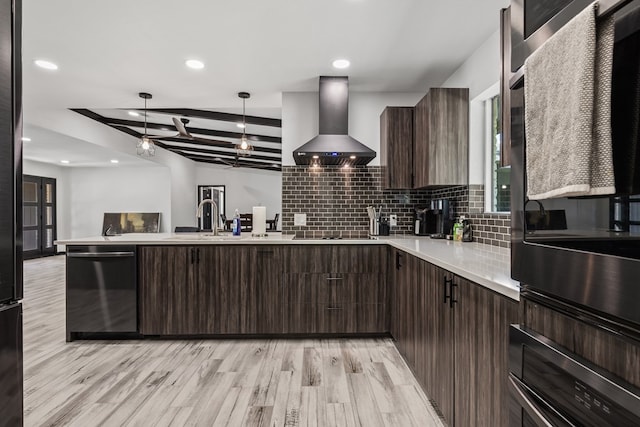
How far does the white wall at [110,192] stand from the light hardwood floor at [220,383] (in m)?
6.38

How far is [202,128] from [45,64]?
373cm

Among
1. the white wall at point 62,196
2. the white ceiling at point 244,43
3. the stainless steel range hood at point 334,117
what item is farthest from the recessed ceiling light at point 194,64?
the white wall at point 62,196

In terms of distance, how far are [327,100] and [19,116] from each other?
9.06 feet

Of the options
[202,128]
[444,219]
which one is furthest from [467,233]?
[202,128]

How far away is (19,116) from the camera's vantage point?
0.84 metres

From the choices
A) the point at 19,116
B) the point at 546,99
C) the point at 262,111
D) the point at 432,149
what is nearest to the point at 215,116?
the point at 262,111

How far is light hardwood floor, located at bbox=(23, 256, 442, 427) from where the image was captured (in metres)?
1.87

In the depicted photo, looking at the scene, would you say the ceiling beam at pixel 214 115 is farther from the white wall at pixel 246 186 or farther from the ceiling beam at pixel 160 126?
the white wall at pixel 246 186

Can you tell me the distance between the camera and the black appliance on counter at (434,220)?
10.1 feet

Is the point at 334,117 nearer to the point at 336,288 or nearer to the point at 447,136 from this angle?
the point at 447,136

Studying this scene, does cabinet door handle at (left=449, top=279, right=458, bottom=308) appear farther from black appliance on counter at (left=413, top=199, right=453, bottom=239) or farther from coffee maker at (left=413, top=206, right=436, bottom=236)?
coffee maker at (left=413, top=206, right=436, bottom=236)

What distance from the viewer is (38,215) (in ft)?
27.3

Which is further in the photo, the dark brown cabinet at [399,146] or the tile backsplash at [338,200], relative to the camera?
the tile backsplash at [338,200]

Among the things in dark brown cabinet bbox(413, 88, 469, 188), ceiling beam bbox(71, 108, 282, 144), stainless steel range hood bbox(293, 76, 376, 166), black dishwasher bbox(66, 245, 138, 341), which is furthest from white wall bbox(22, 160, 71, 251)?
dark brown cabinet bbox(413, 88, 469, 188)
